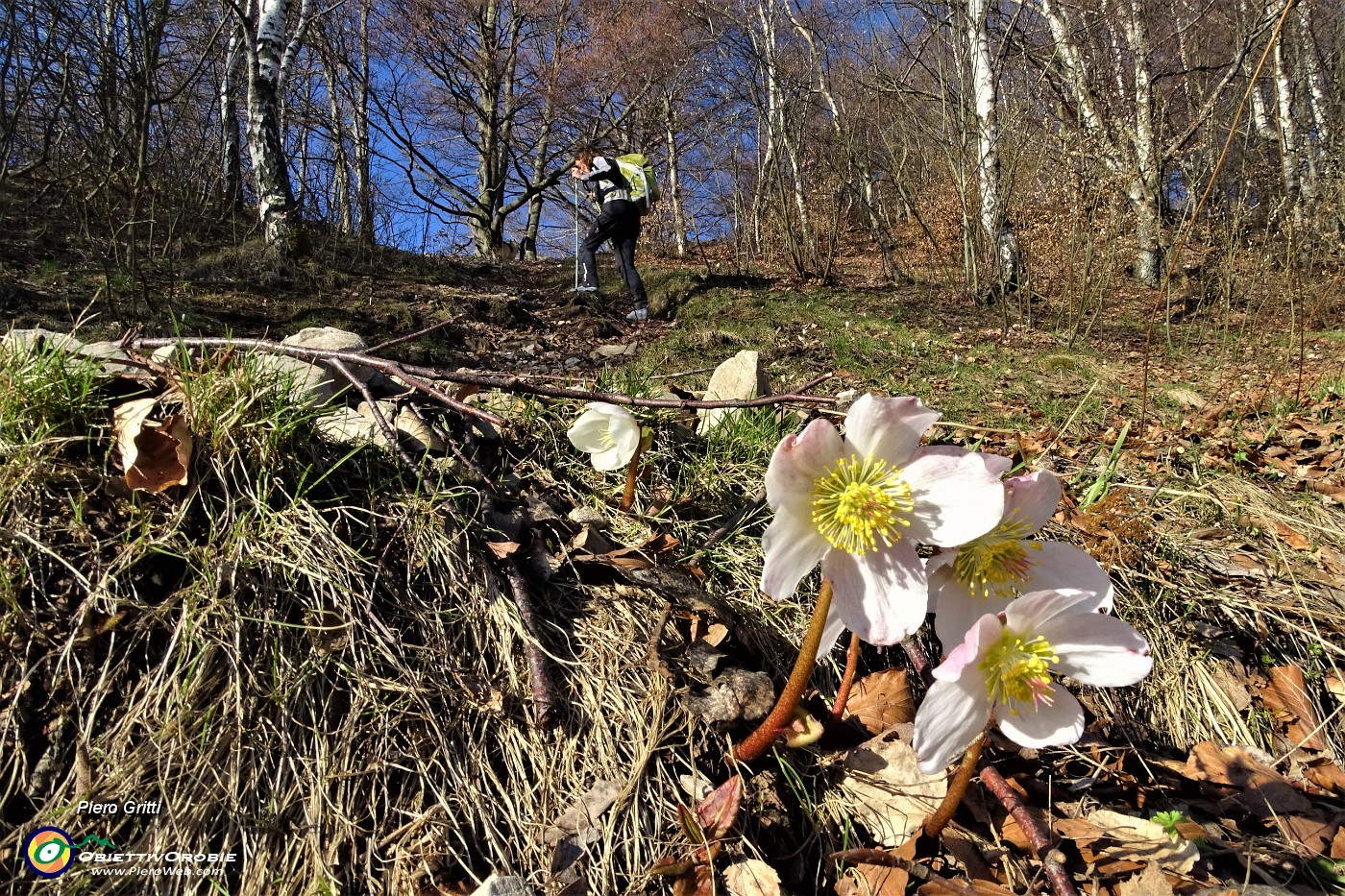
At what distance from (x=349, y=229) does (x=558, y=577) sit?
10327 mm

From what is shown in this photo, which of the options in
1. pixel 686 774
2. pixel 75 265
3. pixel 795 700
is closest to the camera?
pixel 795 700

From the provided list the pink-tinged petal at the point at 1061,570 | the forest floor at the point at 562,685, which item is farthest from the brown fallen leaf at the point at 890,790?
the pink-tinged petal at the point at 1061,570

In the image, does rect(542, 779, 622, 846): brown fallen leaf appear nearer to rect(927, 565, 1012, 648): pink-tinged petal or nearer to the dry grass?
the dry grass

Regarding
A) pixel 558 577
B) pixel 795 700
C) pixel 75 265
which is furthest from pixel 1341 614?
pixel 75 265

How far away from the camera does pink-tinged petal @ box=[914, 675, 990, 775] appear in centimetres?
88

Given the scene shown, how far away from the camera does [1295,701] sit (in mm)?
1796

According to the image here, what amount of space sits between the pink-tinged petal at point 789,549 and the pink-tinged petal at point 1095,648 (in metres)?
0.34

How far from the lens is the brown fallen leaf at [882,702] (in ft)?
4.65

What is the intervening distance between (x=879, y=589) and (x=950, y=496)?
17 cm

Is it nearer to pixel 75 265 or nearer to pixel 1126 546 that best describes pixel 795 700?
pixel 1126 546

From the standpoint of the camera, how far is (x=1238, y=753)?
5.22 ft

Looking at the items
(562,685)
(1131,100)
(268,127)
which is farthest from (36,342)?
(1131,100)

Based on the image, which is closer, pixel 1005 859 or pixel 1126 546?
pixel 1005 859

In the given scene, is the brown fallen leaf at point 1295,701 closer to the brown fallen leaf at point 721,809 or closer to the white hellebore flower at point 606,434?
the brown fallen leaf at point 721,809
